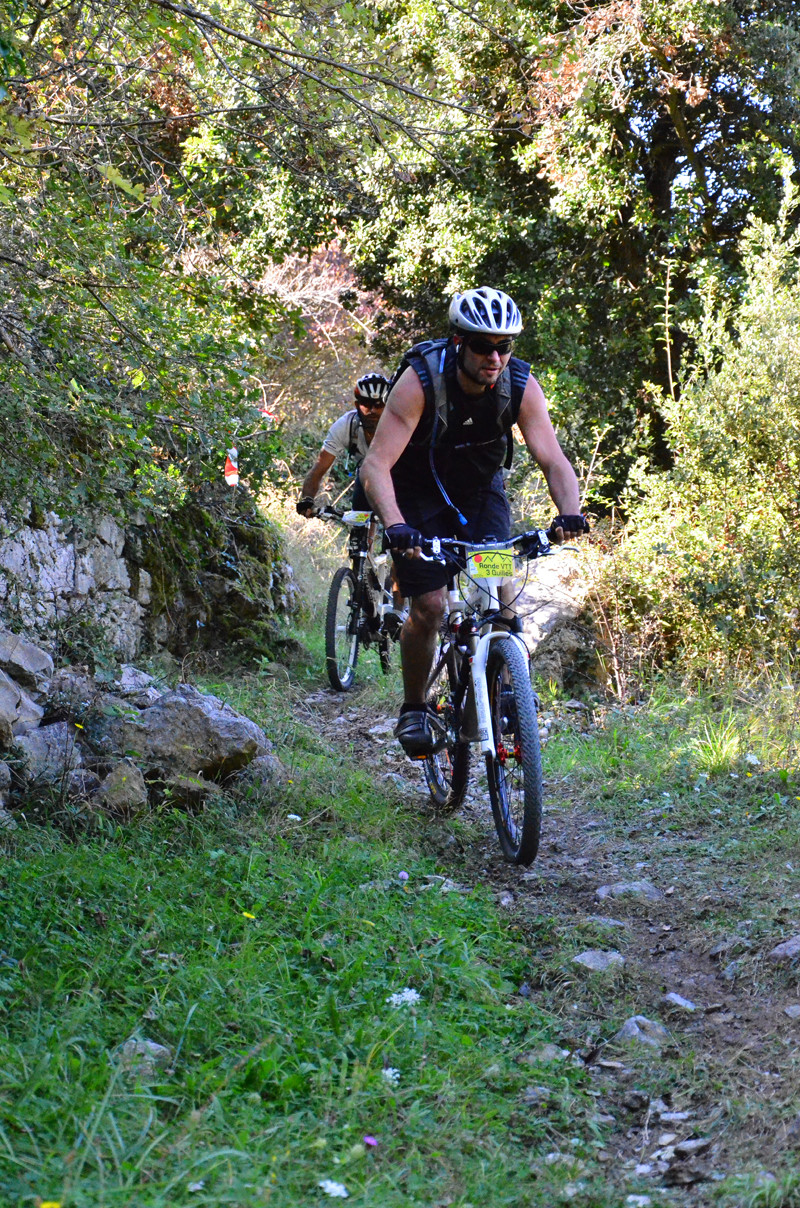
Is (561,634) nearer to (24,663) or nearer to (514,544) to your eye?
(514,544)

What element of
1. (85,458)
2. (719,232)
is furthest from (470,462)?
(719,232)

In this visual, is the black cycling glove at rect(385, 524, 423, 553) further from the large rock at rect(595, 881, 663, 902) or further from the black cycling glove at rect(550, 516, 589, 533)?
the large rock at rect(595, 881, 663, 902)

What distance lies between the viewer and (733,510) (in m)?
7.41

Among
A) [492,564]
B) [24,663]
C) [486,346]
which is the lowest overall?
[24,663]

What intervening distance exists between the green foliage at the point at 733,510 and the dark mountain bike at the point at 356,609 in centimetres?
176

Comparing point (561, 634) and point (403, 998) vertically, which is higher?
point (561, 634)

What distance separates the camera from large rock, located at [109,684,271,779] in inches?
183

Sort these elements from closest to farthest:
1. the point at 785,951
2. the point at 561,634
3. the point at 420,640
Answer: the point at 785,951, the point at 420,640, the point at 561,634

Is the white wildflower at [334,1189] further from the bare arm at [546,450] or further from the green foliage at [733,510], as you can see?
the green foliage at [733,510]

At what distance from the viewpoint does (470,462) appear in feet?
15.2

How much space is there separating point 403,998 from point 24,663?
2.58m

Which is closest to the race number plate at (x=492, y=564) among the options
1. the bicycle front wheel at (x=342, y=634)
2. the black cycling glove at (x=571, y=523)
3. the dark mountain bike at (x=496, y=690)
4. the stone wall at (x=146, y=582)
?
the dark mountain bike at (x=496, y=690)

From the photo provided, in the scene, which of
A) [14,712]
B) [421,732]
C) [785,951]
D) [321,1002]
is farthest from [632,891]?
[14,712]

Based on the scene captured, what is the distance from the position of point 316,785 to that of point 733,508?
3.89 meters
